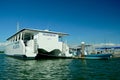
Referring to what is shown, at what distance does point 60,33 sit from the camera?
4772 cm

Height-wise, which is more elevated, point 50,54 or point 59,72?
point 50,54

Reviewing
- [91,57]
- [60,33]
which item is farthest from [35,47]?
[91,57]

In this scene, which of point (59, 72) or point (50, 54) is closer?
point (59, 72)

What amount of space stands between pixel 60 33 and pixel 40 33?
29.7 feet

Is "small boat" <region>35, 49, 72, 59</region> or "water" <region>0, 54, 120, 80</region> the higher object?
"small boat" <region>35, 49, 72, 59</region>

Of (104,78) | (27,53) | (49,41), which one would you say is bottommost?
(104,78)

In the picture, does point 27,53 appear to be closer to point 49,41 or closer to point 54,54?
point 49,41

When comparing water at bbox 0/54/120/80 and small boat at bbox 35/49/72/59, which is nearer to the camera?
water at bbox 0/54/120/80

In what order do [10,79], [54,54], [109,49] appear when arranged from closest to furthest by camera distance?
1. [10,79]
2. [54,54]
3. [109,49]

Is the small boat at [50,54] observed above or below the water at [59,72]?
above

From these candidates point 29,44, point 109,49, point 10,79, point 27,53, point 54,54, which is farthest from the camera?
point 109,49

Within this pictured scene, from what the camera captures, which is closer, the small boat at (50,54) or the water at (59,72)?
the water at (59,72)

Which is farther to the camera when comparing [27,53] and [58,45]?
[58,45]

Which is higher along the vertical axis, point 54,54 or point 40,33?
point 40,33
